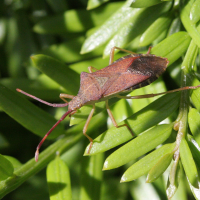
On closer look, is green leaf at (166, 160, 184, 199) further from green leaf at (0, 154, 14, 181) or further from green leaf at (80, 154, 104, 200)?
green leaf at (0, 154, 14, 181)

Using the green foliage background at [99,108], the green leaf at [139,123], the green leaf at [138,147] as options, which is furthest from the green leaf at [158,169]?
the green leaf at [139,123]

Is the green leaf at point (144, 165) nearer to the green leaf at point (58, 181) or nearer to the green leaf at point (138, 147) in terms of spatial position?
the green leaf at point (138, 147)

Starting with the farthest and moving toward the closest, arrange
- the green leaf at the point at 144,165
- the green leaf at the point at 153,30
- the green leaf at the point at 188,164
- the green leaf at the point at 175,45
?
1. the green leaf at the point at 153,30
2. the green leaf at the point at 175,45
3. the green leaf at the point at 144,165
4. the green leaf at the point at 188,164

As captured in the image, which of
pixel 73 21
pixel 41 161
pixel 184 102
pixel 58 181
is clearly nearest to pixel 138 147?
pixel 184 102

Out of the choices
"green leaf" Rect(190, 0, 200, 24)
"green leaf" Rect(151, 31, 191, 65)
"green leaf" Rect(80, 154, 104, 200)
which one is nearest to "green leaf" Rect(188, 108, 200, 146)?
"green leaf" Rect(151, 31, 191, 65)

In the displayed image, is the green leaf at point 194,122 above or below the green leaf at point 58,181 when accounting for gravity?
above

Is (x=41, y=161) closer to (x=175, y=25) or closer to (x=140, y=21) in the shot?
(x=140, y=21)

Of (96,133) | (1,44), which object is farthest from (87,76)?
(1,44)
